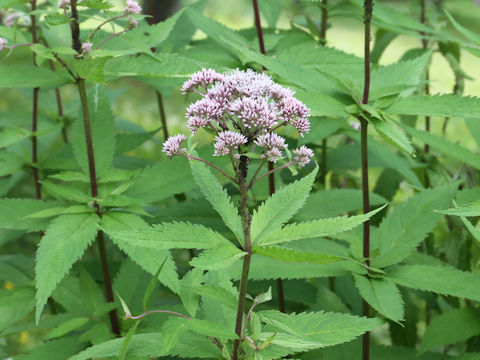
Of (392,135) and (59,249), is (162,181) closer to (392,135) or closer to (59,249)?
(59,249)

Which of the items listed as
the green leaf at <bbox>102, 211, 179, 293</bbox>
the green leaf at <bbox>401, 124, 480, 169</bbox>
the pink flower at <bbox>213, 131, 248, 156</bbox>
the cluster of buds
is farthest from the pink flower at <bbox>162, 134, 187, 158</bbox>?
the green leaf at <bbox>401, 124, 480, 169</bbox>

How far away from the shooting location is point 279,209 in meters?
1.28

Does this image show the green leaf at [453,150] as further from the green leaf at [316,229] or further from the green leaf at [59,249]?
the green leaf at [59,249]

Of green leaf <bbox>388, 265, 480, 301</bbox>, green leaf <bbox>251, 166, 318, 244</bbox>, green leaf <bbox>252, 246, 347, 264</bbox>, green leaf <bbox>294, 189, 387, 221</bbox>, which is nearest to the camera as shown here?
green leaf <bbox>252, 246, 347, 264</bbox>

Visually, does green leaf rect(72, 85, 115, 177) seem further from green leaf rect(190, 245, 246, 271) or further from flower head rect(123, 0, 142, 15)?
Answer: green leaf rect(190, 245, 246, 271)

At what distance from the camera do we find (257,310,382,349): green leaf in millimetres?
1291

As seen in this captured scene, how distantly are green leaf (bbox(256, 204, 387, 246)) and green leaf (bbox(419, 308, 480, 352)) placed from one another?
0.97m

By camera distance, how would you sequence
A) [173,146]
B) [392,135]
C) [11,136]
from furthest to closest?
[11,136]
[392,135]
[173,146]

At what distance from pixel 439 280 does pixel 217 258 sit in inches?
Answer: 33.5

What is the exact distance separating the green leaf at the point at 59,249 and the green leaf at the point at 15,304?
0.40 m

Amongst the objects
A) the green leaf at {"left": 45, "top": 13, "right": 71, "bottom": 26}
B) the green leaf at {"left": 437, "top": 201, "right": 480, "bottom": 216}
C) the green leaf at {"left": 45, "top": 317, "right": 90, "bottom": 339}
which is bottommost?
the green leaf at {"left": 45, "top": 317, "right": 90, "bottom": 339}

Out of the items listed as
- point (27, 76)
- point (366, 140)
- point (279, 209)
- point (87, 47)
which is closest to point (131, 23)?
point (87, 47)

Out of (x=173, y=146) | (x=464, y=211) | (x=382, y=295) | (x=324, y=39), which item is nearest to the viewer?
(x=173, y=146)

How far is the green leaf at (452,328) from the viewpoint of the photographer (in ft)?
6.48
